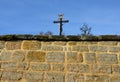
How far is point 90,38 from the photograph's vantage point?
6.73 m

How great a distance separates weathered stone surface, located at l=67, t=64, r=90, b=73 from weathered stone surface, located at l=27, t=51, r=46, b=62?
0.61 metres

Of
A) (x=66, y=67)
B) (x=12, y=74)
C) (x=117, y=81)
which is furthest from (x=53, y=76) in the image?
(x=117, y=81)

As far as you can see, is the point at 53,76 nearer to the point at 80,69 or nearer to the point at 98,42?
the point at 80,69

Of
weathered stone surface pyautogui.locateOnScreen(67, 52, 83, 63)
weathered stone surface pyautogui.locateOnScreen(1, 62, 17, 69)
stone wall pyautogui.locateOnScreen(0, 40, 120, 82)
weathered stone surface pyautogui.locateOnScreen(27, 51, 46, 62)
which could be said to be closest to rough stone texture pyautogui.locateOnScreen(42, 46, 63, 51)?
stone wall pyautogui.locateOnScreen(0, 40, 120, 82)

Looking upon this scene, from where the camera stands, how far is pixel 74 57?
662cm

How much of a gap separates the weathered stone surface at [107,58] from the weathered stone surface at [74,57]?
1.36 ft

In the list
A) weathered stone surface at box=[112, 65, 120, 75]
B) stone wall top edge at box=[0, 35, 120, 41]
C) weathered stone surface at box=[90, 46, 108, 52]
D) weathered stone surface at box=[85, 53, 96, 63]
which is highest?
stone wall top edge at box=[0, 35, 120, 41]

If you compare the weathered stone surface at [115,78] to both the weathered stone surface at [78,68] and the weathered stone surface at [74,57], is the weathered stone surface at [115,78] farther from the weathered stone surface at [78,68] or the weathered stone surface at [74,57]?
the weathered stone surface at [74,57]

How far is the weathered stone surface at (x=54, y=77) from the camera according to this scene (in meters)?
6.45

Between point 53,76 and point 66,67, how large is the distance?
0.34m

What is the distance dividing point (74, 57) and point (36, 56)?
844 millimetres

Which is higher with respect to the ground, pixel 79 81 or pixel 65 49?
pixel 65 49

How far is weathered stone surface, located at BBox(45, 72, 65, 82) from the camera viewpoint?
6449 millimetres

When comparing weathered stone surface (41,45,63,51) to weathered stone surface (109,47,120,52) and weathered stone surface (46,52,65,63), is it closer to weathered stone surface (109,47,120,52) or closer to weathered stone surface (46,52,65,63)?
weathered stone surface (46,52,65,63)
